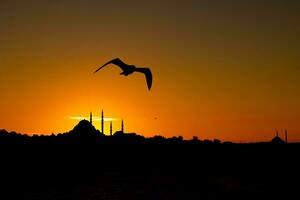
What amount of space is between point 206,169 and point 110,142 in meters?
15.2

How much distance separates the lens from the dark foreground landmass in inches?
1646

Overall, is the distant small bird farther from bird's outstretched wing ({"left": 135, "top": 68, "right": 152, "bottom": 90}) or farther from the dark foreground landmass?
the dark foreground landmass

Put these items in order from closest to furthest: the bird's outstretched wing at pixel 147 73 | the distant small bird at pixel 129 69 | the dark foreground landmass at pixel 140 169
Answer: the bird's outstretched wing at pixel 147 73, the distant small bird at pixel 129 69, the dark foreground landmass at pixel 140 169

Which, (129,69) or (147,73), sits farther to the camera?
(129,69)

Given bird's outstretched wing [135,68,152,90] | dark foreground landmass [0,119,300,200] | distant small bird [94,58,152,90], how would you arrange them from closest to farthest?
1. bird's outstretched wing [135,68,152,90]
2. distant small bird [94,58,152,90]
3. dark foreground landmass [0,119,300,200]

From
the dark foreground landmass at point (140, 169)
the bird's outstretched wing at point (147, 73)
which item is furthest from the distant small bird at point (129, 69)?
the dark foreground landmass at point (140, 169)

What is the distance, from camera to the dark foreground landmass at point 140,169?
137 ft

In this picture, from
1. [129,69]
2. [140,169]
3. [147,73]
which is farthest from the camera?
[140,169]

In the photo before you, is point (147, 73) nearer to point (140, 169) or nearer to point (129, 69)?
point (129, 69)

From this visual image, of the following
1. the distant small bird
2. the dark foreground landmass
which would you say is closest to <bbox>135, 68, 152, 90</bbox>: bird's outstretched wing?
the distant small bird

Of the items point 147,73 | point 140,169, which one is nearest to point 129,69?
point 147,73

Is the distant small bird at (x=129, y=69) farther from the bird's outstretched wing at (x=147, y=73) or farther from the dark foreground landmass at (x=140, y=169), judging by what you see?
the dark foreground landmass at (x=140, y=169)

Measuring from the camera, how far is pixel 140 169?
56.5 metres

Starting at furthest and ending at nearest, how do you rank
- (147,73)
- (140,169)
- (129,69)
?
1. (140,169)
2. (129,69)
3. (147,73)
